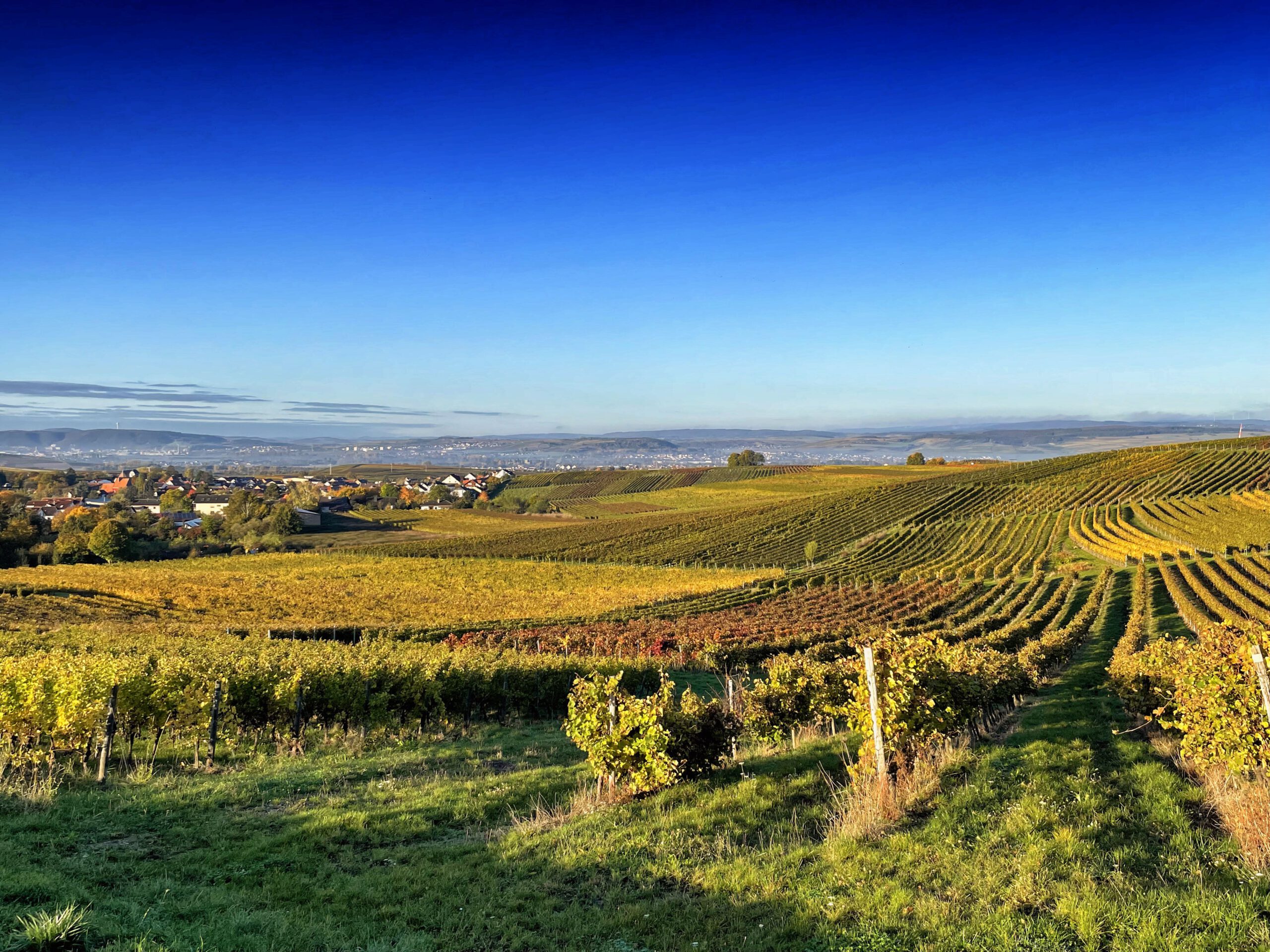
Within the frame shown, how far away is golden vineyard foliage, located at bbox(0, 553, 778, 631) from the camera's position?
5491 cm

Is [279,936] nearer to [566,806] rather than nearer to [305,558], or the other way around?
[566,806]

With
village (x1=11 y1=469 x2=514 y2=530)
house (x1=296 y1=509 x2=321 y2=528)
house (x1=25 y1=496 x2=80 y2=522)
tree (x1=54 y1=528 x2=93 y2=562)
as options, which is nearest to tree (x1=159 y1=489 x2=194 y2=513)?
village (x1=11 y1=469 x2=514 y2=530)

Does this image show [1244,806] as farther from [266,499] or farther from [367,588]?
[266,499]

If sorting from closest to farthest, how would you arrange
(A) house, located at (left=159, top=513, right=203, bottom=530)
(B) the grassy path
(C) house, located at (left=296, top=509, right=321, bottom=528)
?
1. (B) the grassy path
2. (A) house, located at (left=159, top=513, right=203, bottom=530)
3. (C) house, located at (left=296, top=509, right=321, bottom=528)

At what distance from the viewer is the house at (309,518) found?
12169 cm

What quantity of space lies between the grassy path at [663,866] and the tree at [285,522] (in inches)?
4276

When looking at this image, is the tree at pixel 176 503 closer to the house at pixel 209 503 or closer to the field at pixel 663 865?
the house at pixel 209 503

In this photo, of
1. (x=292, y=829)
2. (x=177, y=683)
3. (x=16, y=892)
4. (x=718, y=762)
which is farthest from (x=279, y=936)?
(x=177, y=683)

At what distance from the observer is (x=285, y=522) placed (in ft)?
374

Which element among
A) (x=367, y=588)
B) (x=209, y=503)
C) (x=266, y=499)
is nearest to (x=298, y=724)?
(x=367, y=588)

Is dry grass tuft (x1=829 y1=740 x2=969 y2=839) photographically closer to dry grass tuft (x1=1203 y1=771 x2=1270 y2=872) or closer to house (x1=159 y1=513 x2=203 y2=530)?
dry grass tuft (x1=1203 y1=771 x2=1270 y2=872)

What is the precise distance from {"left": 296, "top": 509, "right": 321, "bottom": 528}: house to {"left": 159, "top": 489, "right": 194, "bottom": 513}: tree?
38700mm

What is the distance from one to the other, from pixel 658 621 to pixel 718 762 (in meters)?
32.1

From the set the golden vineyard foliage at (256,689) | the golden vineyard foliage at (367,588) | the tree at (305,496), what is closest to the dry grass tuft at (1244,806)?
the golden vineyard foliage at (256,689)
